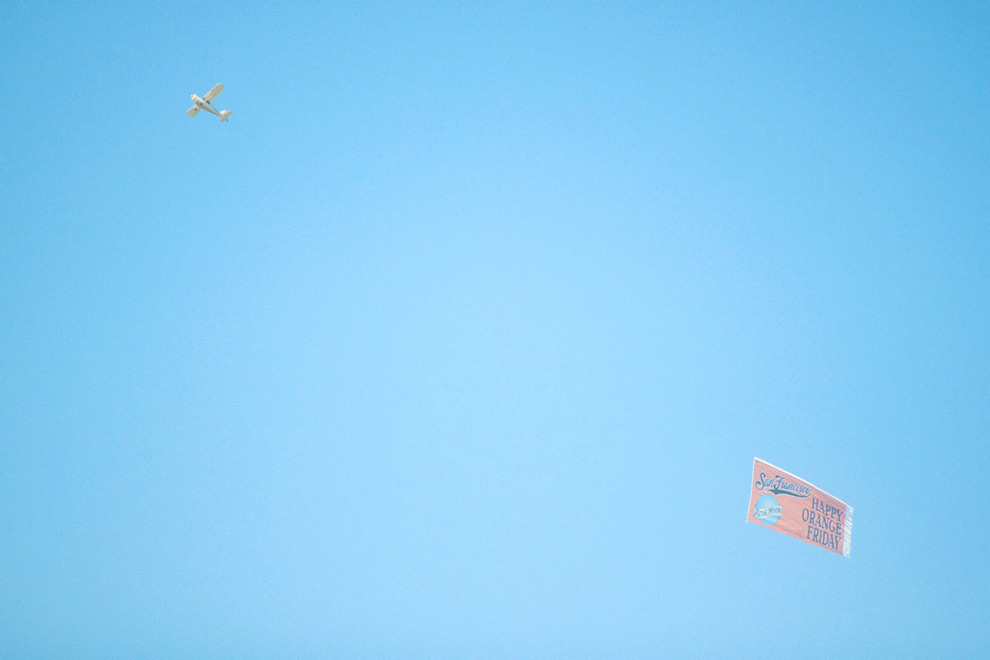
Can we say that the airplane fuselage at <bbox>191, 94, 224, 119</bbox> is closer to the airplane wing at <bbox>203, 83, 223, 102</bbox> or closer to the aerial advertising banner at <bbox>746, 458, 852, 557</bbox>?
the airplane wing at <bbox>203, 83, 223, 102</bbox>

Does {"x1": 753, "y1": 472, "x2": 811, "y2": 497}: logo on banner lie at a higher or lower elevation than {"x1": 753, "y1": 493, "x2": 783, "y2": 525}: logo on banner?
higher

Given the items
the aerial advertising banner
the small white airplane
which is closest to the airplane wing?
the small white airplane

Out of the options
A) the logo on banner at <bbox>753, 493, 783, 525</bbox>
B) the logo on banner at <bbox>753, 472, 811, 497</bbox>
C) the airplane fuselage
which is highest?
the airplane fuselage

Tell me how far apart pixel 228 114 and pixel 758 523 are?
8793 mm

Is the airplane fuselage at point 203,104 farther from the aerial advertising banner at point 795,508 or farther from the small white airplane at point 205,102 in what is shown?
the aerial advertising banner at point 795,508

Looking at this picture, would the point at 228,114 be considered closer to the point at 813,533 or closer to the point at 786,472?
the point at 786,472

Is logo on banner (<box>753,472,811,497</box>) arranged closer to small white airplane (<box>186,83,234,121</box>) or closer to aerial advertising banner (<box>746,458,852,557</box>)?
aerial advertising banner (<box>746,458,852,557</box>)

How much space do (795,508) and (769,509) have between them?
369mm

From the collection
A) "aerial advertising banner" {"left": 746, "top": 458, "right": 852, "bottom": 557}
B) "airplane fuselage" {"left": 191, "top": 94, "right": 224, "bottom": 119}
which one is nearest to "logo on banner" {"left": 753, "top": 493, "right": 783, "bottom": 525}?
"aerial advertising banner" {"left": 746, "top": 458, "right": 852, "bottom": 557}

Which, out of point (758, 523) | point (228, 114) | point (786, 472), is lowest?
point (758, 523)

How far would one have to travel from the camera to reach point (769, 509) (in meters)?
7.41

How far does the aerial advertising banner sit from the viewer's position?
7.42m

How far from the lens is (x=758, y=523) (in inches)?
298

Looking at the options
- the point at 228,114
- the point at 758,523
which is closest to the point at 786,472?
the point at 758,523
